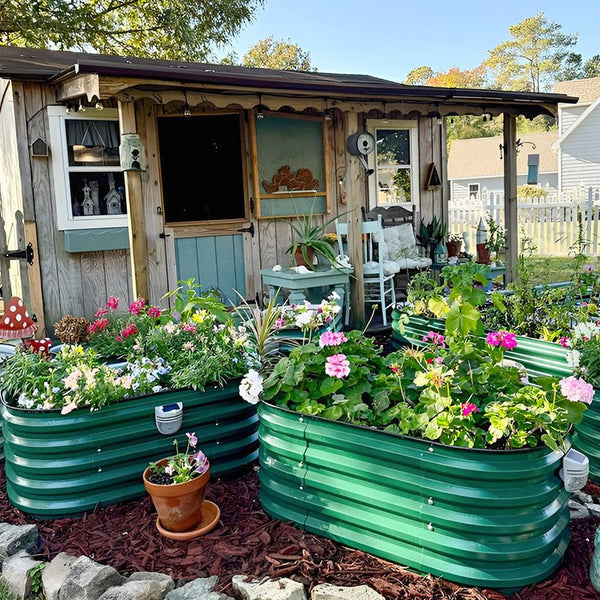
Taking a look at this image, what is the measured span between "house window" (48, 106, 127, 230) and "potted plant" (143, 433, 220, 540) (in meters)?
3.45

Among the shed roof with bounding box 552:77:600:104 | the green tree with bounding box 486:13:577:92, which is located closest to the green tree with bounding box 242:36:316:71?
the shed roof with bounding box 552:77:600:104

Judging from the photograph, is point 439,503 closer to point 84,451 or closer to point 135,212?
point 84,451

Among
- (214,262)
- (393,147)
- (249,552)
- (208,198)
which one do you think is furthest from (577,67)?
(249,552)

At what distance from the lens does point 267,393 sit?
2.82 meters

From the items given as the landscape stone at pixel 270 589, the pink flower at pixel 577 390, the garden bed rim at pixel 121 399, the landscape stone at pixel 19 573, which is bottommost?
the landscape stone at pixel 19 573

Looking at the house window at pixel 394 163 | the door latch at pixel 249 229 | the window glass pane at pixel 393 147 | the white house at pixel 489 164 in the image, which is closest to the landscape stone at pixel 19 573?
the door latch at pixel 249 229

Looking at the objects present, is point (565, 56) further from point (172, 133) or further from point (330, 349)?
point (330, 349)

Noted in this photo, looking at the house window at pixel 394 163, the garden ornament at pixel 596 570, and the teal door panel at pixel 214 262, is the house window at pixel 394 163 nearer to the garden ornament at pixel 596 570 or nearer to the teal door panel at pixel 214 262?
the teal door panel at pixel 214 262

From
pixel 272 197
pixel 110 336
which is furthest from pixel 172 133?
pixel 110 336

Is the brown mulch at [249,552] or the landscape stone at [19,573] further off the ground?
the brown mulch at [249,552]

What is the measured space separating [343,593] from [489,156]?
3005 cm

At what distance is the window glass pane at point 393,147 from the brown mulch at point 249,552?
537 cm

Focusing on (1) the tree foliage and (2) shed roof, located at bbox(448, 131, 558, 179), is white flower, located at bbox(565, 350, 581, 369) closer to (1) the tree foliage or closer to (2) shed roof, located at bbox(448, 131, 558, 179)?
(2) shed roof, located at bbox(448, 131, 558, 179)

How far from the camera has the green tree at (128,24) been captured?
502 inches
